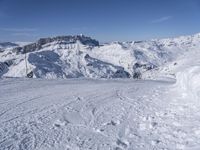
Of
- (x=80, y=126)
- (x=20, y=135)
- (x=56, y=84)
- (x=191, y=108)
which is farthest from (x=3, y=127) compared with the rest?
(x=56, y=84)

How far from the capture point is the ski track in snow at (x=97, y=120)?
9.67 meters

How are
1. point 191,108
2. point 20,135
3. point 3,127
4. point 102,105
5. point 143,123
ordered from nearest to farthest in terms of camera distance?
point 20,135, point 3,127, point 143,123, point 191,108, point 102,105

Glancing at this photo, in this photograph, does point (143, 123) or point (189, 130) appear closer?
point (189, 130)

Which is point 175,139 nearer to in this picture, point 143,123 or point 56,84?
point 143,123

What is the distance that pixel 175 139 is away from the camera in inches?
384

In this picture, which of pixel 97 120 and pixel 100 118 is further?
pixel 100 118

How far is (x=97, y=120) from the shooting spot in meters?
12.5

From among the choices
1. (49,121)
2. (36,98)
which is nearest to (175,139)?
(49,121)

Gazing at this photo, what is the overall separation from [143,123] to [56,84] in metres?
11.6

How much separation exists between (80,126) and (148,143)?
3.06 meters

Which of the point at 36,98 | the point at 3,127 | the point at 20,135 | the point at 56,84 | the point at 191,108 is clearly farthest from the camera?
the point at 56,84

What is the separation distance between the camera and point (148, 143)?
31.7ft

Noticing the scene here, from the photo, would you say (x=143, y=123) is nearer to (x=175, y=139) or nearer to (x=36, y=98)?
(x=175, y=139)

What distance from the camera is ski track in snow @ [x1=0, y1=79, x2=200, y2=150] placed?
9672 mm
